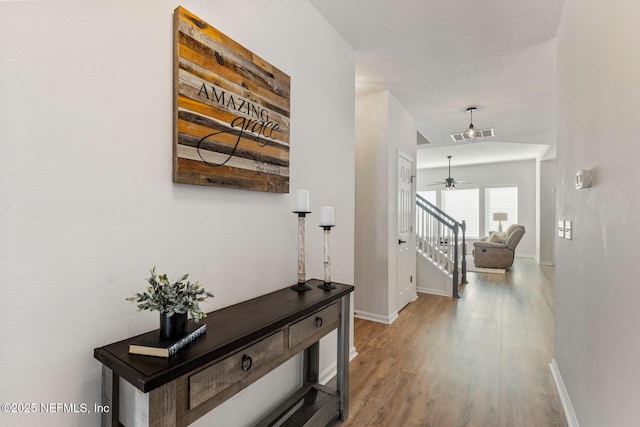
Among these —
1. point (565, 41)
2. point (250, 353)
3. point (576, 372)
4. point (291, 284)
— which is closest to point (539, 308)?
point (576, 372)

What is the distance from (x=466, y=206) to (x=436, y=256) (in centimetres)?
540

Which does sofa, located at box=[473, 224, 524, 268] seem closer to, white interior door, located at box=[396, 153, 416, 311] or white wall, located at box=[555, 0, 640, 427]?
white interior door, located at box=[396, 153, 416, 311]

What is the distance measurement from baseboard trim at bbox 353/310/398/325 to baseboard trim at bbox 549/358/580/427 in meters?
1.51

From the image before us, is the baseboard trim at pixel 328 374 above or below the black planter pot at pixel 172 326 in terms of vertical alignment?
below

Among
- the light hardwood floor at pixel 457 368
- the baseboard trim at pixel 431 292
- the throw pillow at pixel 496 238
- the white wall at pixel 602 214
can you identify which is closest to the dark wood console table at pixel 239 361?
the light hardwood floor at pixel 457 368

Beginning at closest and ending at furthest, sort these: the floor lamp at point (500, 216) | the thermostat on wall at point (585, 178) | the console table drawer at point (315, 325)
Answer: the console table drawer at point (315, 325) → the thermostat on wall at point (585, 178) → the floor lamp at point (500, 216)

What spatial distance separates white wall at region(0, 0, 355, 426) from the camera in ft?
2.86

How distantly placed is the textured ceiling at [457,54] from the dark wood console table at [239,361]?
2049 millimetres

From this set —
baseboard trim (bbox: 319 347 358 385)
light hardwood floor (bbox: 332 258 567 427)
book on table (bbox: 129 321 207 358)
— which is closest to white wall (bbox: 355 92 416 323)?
light hardwood floor (bbox: 332 258 567 427)

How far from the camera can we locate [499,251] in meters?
6.83

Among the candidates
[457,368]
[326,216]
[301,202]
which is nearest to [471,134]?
[457,368]

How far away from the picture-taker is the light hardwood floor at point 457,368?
1927mm

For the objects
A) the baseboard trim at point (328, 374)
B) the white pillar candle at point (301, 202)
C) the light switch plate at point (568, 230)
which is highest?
the white pillar candle at point (301, 202)

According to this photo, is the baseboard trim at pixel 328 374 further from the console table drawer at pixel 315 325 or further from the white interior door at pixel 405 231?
the white interior door at pixel 405 231
